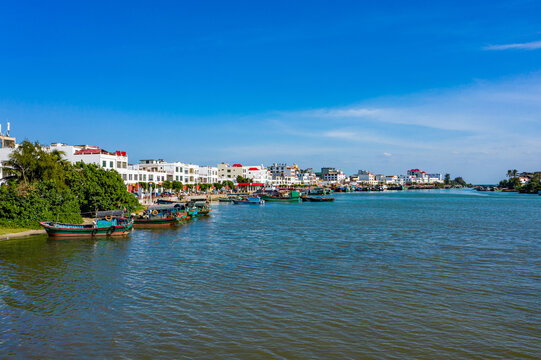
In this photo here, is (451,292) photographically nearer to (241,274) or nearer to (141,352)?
(241,274)

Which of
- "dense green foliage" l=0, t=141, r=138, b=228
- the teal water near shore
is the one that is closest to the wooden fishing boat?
the teal water near shore

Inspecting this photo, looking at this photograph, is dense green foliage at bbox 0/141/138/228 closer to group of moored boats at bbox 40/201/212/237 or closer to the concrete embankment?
the concrete embankment

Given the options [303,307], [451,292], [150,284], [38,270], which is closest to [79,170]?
[38,270]

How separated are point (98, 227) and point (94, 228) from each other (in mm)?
345

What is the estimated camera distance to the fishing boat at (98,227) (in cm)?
3259

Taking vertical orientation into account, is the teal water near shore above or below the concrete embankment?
below

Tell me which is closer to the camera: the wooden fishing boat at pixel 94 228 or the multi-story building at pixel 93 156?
the wooden fishing boat at pixel 94 228

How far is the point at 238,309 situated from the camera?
50.2 feet

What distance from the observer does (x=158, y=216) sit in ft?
145

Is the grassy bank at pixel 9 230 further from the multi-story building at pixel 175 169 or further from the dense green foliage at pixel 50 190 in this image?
the multi-story building at pixel 175 169

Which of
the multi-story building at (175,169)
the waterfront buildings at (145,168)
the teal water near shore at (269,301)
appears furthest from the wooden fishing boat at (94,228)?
the multi-story building at (175,169)

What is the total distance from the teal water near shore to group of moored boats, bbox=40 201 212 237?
3091 millimetres

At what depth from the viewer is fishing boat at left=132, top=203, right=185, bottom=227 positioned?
42312 millimetres

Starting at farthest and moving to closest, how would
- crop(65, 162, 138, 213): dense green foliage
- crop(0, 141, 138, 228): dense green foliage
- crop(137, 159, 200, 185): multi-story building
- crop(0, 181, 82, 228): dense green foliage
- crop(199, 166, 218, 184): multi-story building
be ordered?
crop(199, 166, 218, 184): multi-story building → crop(137, 159, 200, 185): multi-story building → crop(65, 162, 138, 213): dense green foliage → crop(0, 141, 138, 228): dense green foliage → crop(0, 181, 82, 228): dense green foliage
